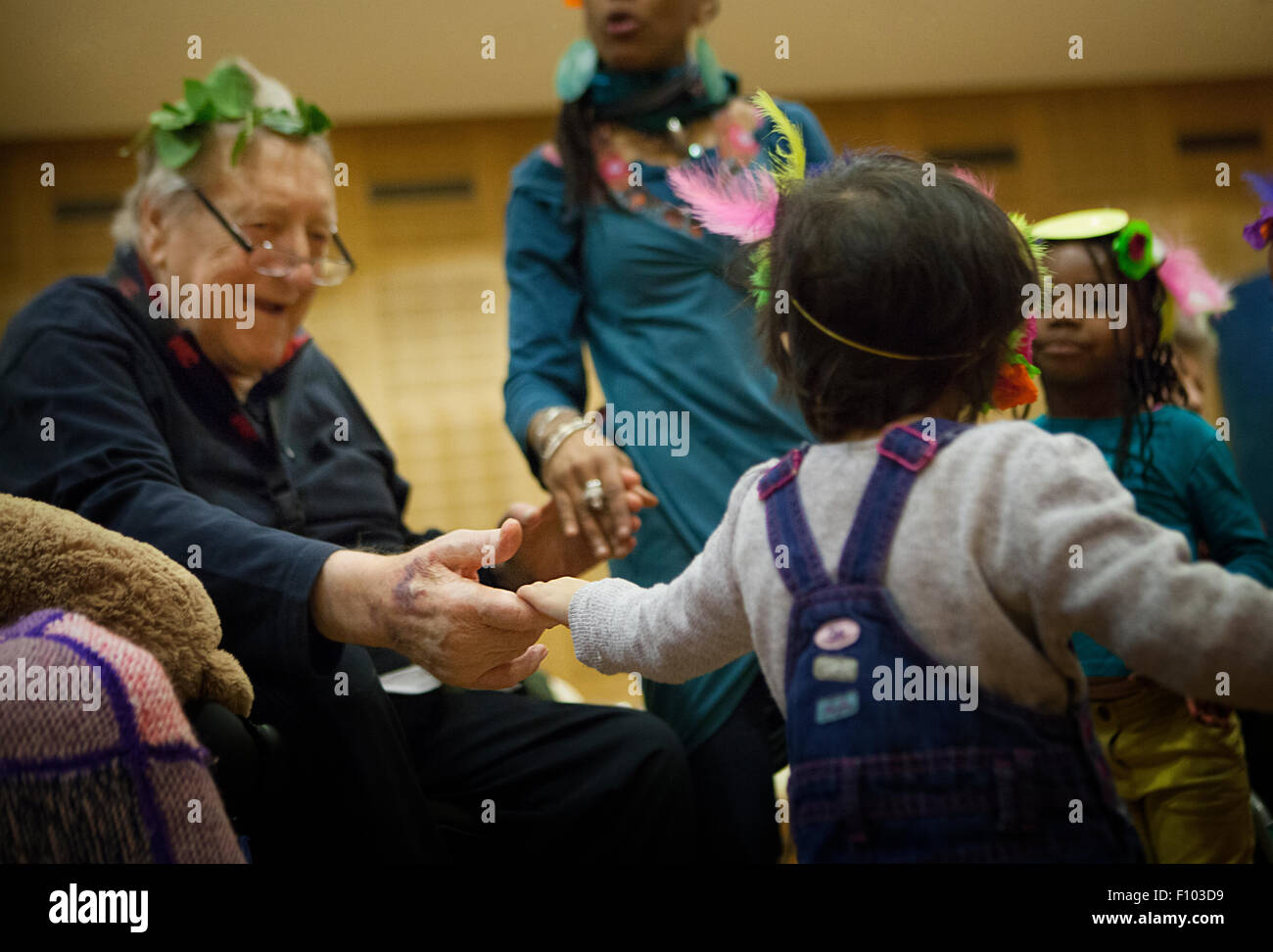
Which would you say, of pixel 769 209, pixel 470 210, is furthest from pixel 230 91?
pixel 769 209

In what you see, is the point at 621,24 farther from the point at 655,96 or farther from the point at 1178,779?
the point at 1178,779

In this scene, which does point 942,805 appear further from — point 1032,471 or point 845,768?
point 1032,471

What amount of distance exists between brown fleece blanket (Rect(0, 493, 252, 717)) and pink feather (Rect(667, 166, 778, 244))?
0.58 m

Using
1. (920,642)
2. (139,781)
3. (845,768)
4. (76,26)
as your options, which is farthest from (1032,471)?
(76,26)

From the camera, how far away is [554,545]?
3.67 feet

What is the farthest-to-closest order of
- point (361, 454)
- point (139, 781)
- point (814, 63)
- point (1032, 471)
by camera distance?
point (361, 454) → point (814, 63) → point (139, 781) → point (1032, 471)

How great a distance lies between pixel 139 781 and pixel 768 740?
0.56m

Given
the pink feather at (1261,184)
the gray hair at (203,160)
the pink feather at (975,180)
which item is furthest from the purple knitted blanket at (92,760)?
the pink feather at (1261,184)

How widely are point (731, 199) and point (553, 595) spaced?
39 cm

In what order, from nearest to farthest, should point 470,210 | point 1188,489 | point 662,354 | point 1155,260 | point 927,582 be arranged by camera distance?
1. point 927,582
2. point 1188,489
3. point 1155,260
4. point 662,354
5. point 470,210

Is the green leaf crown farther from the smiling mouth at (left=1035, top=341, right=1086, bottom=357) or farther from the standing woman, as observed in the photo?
the smiling mouth at (left=1035, top=341, right=1086, bottom=357)

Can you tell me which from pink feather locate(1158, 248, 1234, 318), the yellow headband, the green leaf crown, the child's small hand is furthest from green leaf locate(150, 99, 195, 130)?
pink feather locate(1158, 248, 1234, 318)

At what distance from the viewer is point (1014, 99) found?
1154 millimetres

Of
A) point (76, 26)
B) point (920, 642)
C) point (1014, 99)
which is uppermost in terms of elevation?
point (76, 26)
